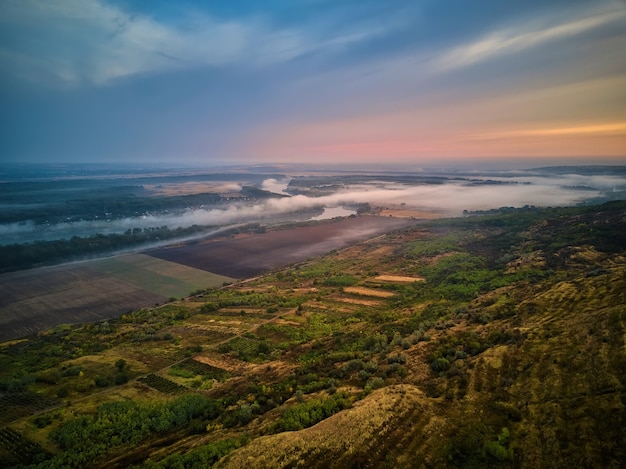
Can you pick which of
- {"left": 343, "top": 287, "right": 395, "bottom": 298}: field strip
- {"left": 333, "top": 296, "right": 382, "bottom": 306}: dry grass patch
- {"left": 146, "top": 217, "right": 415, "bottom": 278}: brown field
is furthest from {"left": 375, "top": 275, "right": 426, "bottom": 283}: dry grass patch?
{"left": 146, "top": 217, "right": 415, "bottom": 278}: brown field

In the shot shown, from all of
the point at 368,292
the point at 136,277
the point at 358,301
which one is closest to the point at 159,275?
the point at 136,277

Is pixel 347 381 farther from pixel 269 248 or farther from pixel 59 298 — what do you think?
pixel 269 248

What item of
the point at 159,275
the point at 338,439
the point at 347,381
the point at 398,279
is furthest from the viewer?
the point at 159,275

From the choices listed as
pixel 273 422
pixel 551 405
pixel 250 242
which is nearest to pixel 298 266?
pixel 250 242

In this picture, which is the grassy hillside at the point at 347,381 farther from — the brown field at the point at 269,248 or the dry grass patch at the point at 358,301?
the brown field at the point at 269,248

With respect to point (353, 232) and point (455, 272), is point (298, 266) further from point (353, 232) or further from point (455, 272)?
point (353, 232)

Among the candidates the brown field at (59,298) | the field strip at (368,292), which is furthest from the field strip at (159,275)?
the field strip at (368,292)

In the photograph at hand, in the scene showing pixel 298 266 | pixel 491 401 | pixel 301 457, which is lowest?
pixel 298 266
